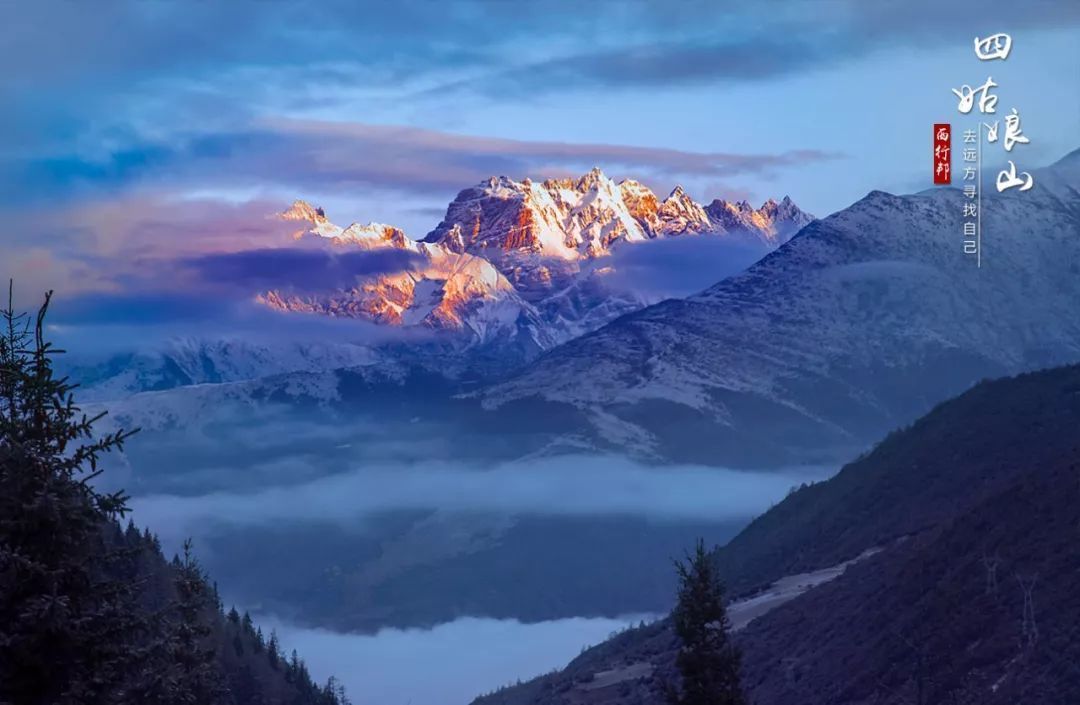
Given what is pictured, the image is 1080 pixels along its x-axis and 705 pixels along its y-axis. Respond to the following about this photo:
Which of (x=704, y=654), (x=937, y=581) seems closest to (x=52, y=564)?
(x=704, y=654)

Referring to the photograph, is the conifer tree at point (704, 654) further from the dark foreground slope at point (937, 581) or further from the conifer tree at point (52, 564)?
the dark foreground slope at point (937, 581)

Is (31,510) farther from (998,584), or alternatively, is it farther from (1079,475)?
(1079,475)

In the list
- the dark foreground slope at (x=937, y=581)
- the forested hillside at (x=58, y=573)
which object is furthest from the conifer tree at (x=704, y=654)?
the dark foreground slope at (x=937, y=581)

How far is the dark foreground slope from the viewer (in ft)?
205

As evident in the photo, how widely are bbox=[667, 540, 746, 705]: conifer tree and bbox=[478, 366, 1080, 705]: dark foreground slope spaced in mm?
21578

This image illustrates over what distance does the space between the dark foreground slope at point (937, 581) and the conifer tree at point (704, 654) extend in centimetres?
2158

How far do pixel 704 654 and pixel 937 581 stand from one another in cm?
4315

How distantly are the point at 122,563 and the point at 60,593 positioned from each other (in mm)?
2739

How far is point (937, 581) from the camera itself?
76688mm

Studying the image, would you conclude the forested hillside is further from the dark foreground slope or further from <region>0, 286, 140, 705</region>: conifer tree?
the dark foreground slope

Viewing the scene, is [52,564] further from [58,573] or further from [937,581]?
[937,581]

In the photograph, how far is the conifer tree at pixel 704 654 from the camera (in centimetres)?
3712

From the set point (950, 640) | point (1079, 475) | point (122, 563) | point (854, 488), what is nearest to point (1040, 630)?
point (950, 640)

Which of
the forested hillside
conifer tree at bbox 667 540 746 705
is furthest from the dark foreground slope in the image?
the forested hillside
